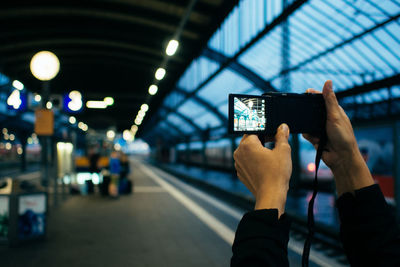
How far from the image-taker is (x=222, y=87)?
72.0 ft

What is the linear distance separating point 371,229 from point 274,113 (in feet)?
1.81

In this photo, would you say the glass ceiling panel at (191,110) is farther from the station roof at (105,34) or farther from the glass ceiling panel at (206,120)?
the station roof at (105,34)

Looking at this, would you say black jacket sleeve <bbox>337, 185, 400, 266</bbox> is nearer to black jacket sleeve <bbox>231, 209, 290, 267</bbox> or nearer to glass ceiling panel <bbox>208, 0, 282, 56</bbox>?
black jacket sleeve <bbox>231, 209, 290, 267</bbox>

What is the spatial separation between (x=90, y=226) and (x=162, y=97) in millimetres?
15334

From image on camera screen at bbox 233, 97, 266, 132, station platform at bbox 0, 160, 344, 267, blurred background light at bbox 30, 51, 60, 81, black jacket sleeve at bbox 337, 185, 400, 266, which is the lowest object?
station platform at bbox 0, 160, 344, 267

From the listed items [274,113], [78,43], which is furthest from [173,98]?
[274,113]

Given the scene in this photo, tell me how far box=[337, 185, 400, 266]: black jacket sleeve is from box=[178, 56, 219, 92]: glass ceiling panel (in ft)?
41.7

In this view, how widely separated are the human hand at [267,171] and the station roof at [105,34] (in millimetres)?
8584

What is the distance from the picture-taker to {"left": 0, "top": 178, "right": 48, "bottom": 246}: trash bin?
5676 mm

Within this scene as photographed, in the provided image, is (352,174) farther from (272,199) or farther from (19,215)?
(19,215)

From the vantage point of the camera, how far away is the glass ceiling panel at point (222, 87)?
744 inches

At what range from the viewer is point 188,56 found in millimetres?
13445

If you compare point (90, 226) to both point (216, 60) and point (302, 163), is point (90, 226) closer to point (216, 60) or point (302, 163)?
point (216, 60)

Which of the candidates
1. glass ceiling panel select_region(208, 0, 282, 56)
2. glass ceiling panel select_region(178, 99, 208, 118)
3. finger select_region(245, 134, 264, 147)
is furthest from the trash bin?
glass ceiling panel select_region(178, 99, 208, 118)
